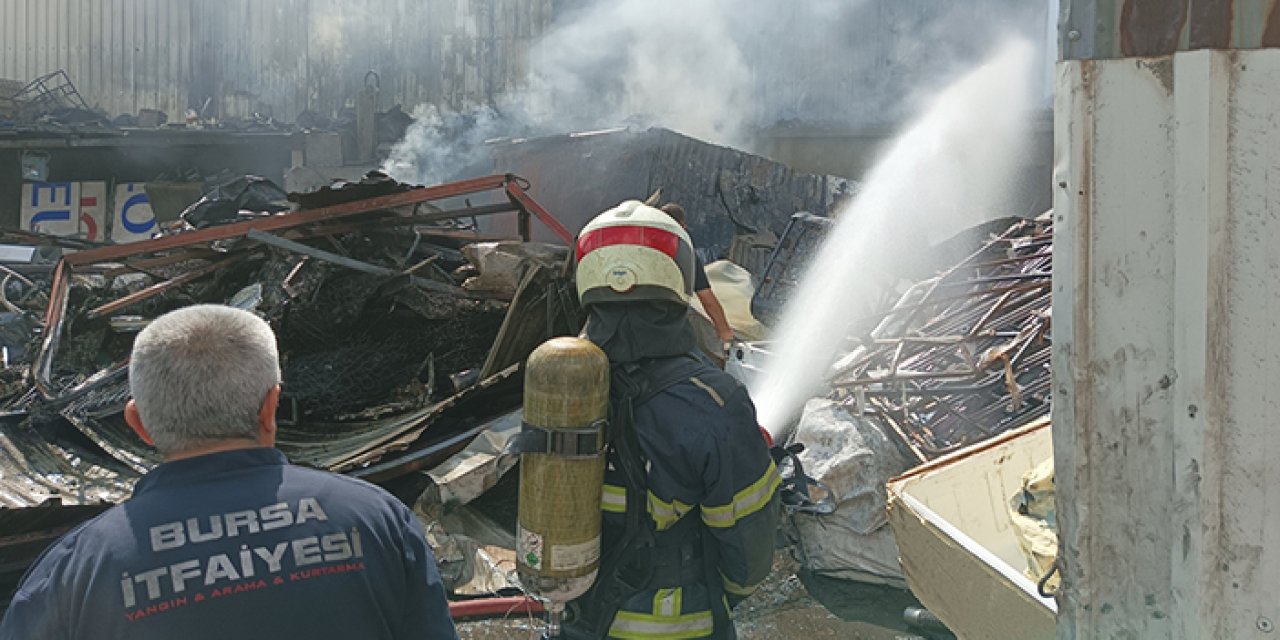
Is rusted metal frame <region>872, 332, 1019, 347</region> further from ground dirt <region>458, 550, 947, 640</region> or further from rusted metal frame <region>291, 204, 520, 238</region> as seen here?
rusted metal frame <region>291, 204, 520, 238</region>

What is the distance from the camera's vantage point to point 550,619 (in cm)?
269

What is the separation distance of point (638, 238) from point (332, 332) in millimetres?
4774

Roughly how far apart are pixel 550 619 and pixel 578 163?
11.7 m

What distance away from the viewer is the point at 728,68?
18.0 meters

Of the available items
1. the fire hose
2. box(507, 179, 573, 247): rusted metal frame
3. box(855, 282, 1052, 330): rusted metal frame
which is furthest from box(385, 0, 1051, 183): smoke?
the fire hose

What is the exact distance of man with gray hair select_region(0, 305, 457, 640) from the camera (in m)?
1.61

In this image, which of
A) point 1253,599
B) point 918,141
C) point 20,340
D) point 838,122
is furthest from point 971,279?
point 838,122

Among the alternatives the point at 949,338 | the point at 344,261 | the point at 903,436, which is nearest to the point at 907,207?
the point at 949,338

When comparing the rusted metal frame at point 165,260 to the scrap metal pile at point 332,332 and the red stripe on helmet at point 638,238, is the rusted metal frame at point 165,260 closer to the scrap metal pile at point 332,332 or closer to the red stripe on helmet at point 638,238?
the scrap metal pile at point 332,332

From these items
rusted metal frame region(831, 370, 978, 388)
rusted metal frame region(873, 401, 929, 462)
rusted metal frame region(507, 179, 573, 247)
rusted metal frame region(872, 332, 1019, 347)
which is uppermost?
rusted metal frame region(507, 179, 573, 247)

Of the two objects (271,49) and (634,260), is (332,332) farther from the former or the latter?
(271,49)

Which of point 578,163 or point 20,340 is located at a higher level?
point 578,163

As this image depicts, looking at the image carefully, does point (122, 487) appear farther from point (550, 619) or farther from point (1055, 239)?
point (1055, 239)

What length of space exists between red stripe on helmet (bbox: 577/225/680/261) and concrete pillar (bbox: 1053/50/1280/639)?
1006 mm
